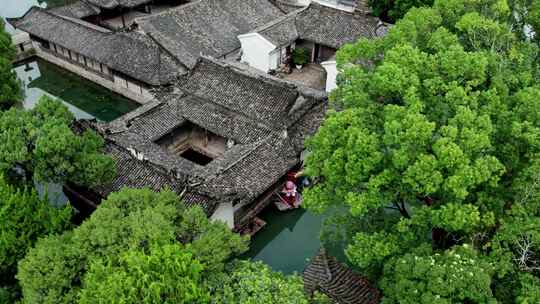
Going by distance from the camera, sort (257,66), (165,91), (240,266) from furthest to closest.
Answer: (257,66)
(165,91)
(240,266)

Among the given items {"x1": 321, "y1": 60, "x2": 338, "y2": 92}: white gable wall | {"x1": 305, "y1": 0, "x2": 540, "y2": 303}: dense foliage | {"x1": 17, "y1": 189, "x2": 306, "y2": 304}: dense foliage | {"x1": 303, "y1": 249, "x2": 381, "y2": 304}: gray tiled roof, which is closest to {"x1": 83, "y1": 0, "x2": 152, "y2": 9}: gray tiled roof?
{"x1": 321, "y1": 60, "x2": 338, "y2": 92}: white gable wall

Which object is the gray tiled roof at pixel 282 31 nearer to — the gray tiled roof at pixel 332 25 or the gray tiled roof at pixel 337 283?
the gray tiled roof at pixel 332 25

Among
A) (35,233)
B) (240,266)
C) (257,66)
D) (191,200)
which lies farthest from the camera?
(257,66)

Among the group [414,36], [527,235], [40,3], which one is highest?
[414,36]

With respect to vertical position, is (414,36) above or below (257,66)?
above

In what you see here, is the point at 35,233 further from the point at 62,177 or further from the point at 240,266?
the point at 240,266

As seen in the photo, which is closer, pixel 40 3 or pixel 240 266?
pixel 240 266


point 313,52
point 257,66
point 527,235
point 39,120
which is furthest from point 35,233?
point 313,52

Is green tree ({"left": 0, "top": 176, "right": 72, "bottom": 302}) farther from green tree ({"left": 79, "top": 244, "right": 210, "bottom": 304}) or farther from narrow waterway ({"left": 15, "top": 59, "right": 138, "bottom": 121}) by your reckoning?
narrow waterway ({"left": 15, "top": 59, "right": 138, "bottom": 121})
